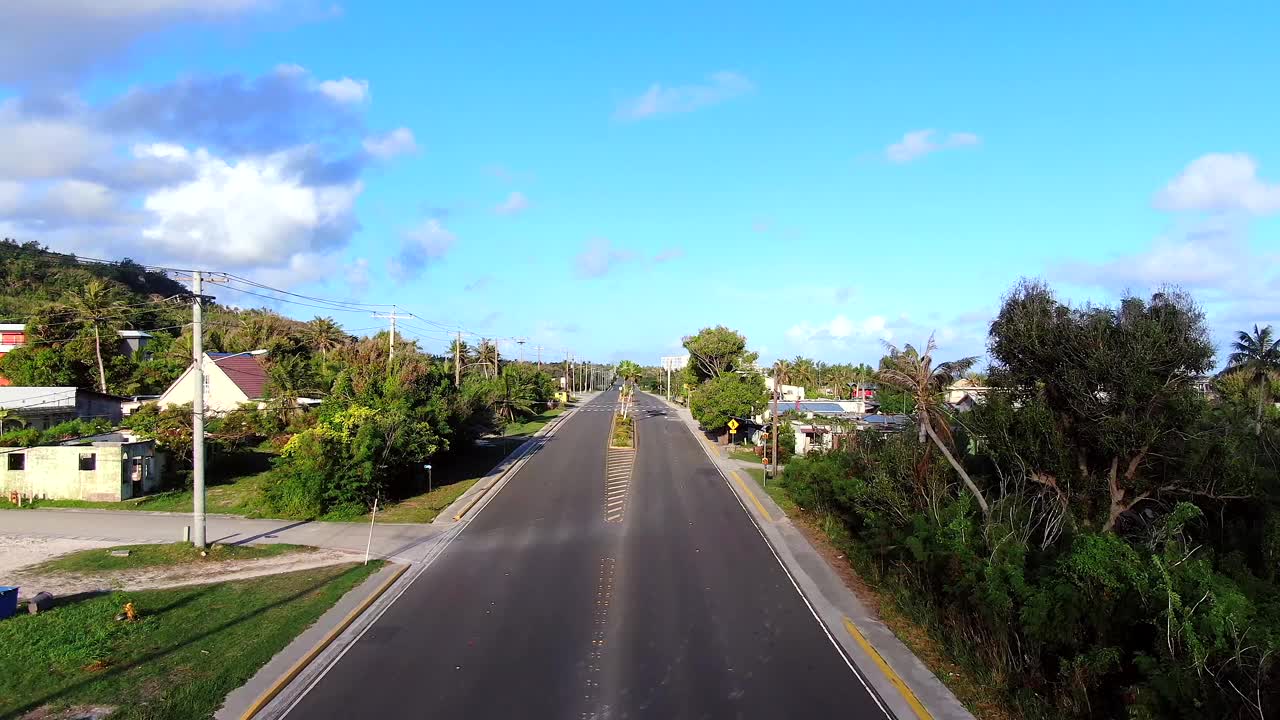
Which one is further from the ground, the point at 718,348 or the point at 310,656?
the point at 718,348

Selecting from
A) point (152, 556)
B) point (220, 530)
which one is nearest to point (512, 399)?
point (220, 530)

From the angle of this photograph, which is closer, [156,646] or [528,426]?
[156,646]

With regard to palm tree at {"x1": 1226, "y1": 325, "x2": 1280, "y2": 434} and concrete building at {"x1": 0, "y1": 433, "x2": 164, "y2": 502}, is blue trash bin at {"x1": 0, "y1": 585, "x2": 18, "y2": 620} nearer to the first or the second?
concrete building at {"x1": 0, "y1": 433, "x2": 164, "y2": 502}

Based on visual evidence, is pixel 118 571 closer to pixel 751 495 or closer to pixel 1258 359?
pixel 751 495

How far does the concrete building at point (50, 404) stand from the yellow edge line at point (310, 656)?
2966cm

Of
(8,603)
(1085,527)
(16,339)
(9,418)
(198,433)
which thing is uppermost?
(16,339)

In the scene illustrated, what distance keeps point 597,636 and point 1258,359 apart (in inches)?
1226

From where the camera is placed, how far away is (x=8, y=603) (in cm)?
1439

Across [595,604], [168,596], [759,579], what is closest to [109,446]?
[168,596]

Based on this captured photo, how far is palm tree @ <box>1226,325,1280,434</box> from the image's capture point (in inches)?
1198

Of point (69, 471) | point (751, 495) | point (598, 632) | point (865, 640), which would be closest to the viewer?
point (598, 632)

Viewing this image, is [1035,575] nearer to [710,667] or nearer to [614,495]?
[710,667]

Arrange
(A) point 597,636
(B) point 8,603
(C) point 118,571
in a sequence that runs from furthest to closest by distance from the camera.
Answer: (C) point 118,571
(A) point 597,636
(B) point 8,603

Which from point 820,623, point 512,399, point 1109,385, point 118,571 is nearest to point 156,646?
point 118,571
